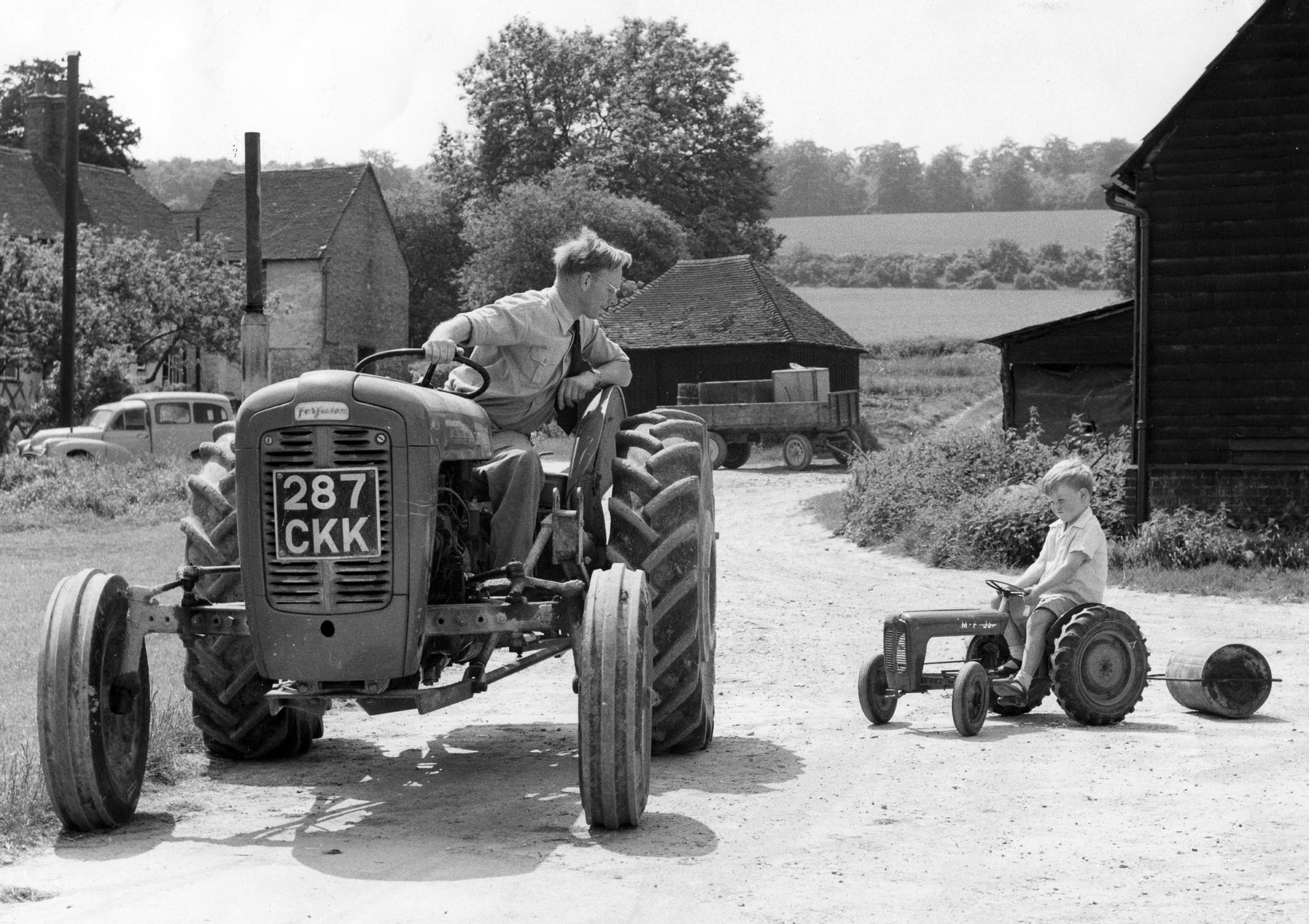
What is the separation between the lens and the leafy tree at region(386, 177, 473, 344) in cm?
6944

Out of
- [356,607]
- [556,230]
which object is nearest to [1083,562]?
[356,607]

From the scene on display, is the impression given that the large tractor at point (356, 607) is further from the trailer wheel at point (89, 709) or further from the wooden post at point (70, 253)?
the wooden post at point (70, 253)

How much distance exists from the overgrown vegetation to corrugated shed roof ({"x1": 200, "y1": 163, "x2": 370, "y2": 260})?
98.1ft

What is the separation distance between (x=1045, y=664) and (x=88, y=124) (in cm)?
6493

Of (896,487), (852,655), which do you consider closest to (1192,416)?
(896,487)

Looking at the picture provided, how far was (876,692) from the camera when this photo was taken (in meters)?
8.41

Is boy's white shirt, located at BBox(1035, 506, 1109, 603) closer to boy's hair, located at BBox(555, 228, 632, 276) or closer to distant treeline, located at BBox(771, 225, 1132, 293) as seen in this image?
boy's hair, located at BBox(555, 228, 632, 276)

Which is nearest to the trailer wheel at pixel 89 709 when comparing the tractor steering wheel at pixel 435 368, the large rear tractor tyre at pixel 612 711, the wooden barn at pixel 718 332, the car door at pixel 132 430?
the tractor steering wheel at pixel 435 368

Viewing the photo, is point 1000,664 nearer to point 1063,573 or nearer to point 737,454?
point 1063,573

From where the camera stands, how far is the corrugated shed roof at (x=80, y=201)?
4831 cm

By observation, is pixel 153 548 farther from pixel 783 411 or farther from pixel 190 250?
pixel 190 250

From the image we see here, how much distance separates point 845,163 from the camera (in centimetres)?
11019

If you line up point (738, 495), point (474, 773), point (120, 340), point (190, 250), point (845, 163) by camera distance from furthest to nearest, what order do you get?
1. point (845, 163)
2. point (190, 250)
3. point (120, 340)
4. point (738, 495)
5. point (474, 773)

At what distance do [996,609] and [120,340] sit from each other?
34219mm
